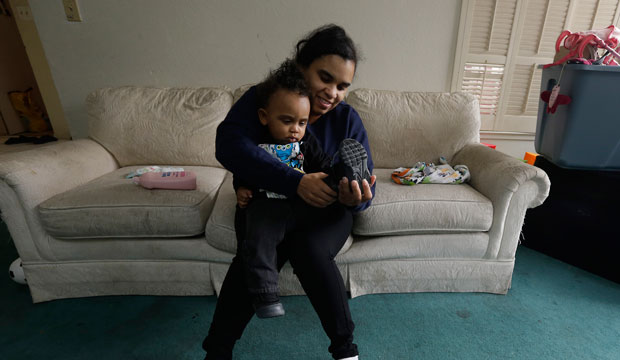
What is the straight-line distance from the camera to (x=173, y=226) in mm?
1087

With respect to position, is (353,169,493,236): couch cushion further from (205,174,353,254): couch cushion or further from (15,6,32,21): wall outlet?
(15,6,32,21): wall outlet

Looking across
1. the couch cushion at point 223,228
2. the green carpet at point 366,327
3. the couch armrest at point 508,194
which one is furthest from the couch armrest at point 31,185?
the couch armrest at point 508,194

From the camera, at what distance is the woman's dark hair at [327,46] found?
901mm

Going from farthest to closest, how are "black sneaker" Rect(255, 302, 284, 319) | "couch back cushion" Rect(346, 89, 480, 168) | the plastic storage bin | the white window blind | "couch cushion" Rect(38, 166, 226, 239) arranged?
the white window blind < "couch back cushion" Rect(346, 89, 480, 168) < the plastic storage bin < "couch cushion" Rect(38, 166, 226, 239) < "black sneaker" Rect(255, 302, 284, 319)

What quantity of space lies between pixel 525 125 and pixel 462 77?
24.6 inches

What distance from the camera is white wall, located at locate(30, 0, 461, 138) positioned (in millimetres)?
1729

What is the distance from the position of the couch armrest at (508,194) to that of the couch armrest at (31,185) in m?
1.74

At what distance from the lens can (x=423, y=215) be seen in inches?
44.2

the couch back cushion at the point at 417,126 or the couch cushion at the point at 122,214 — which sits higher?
the couch back cushion at the point at 417,126

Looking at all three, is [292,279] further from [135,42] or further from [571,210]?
[135,42]

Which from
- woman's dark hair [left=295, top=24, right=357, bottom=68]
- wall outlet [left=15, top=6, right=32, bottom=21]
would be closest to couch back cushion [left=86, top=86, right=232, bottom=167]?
woman's dark hair [left=295, top=24, right=357, bottom=68]

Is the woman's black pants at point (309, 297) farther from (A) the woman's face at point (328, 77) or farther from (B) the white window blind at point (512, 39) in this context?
(B) the white window blind at point (512, 39)

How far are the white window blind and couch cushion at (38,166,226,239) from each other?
1816mm

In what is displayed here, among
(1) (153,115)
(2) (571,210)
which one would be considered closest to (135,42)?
(1) (153,115)
